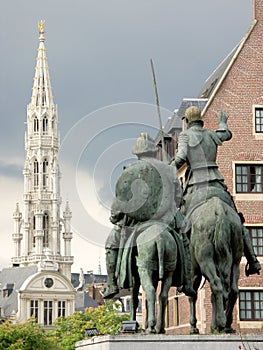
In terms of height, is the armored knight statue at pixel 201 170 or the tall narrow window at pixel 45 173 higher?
the tall narrow window at pixel 45 173

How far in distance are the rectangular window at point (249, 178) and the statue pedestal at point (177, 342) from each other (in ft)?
101

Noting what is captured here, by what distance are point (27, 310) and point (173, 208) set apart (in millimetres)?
122225

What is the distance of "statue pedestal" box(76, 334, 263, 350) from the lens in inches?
739

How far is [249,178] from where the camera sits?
50.1m

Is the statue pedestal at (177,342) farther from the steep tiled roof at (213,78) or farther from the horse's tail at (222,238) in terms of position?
the steep tiled roof at (213,78)

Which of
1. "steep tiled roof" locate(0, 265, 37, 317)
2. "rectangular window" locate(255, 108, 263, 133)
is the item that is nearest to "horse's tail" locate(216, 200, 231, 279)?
"rectangular window" locate(255, 108, 263, 133)

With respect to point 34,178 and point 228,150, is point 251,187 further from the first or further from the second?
point 34,178

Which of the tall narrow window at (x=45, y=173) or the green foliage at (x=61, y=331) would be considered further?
the tall narrow window at (x=45, y=173)

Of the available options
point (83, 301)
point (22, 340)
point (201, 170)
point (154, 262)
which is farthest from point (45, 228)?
point (154, 262)

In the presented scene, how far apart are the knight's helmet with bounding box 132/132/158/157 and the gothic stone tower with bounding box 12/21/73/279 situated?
169 meters

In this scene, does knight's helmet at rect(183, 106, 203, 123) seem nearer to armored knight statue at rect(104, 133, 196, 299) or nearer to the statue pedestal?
armored knight statue at rect(104, 133, 196, 299)

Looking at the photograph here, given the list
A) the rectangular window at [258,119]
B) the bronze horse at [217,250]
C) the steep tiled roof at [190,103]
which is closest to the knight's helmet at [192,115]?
the bronze horse at [217,250]

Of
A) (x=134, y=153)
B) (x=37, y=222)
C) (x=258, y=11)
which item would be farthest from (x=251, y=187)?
(x=37, y=222)

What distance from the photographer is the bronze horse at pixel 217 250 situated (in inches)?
811
